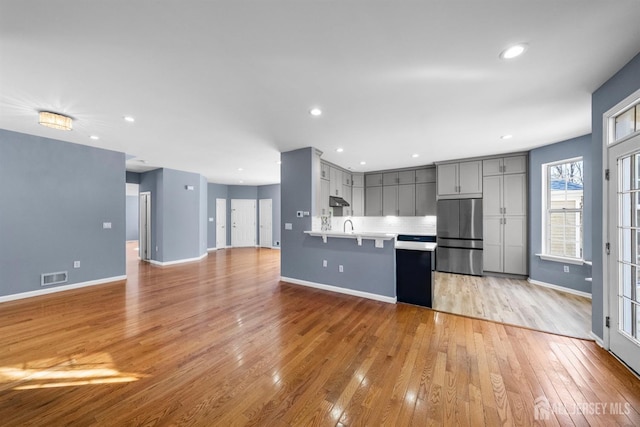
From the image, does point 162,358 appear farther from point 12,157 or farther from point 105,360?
point 12,157

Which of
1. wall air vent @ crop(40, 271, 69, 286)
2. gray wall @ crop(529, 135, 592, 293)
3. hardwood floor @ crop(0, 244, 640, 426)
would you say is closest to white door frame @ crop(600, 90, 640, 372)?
hardwood floor @ crop(0, 244, 640, 426)

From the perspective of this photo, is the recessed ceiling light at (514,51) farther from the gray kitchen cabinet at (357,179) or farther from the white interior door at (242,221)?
the white interior door at (242,221)

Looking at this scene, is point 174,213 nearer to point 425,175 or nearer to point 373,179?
point 373,179

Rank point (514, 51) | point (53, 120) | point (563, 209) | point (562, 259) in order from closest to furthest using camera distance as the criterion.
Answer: point (514, 51) → point (53, 120) → point (562, 259) → point (563, 209)

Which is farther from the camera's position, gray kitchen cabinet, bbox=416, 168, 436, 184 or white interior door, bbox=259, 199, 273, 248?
white interior door, bbox=259, 199, 273, 248

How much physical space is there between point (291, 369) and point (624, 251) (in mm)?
3219

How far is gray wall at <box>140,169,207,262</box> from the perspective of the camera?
6391 millimetres

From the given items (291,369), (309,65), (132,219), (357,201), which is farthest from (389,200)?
(132,219)

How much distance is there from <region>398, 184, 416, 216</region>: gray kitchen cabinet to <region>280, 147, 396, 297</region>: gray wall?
2.87 meters

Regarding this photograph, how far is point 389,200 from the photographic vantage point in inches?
260

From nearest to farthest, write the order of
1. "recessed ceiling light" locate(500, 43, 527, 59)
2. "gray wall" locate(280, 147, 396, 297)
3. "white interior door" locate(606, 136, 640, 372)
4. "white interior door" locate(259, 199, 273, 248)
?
1. "recessed ceiling light" locate(500, 43, 527, 59)
2. "white interior door" locate(606, 136, 640, 372)
3. "gray wall" locate(280, 147, 396, 297)
4. "white interior door" locate(259, 199, 273, 248)

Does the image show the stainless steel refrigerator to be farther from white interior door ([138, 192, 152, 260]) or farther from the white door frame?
white interior door ([138, 192, 152, 260])

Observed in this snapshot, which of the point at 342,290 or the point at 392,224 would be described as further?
the point at 392,224

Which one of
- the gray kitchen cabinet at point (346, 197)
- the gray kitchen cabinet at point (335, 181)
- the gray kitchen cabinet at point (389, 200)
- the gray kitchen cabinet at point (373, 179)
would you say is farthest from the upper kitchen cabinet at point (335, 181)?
the gray kitchen cabinet at point (389, 200)
